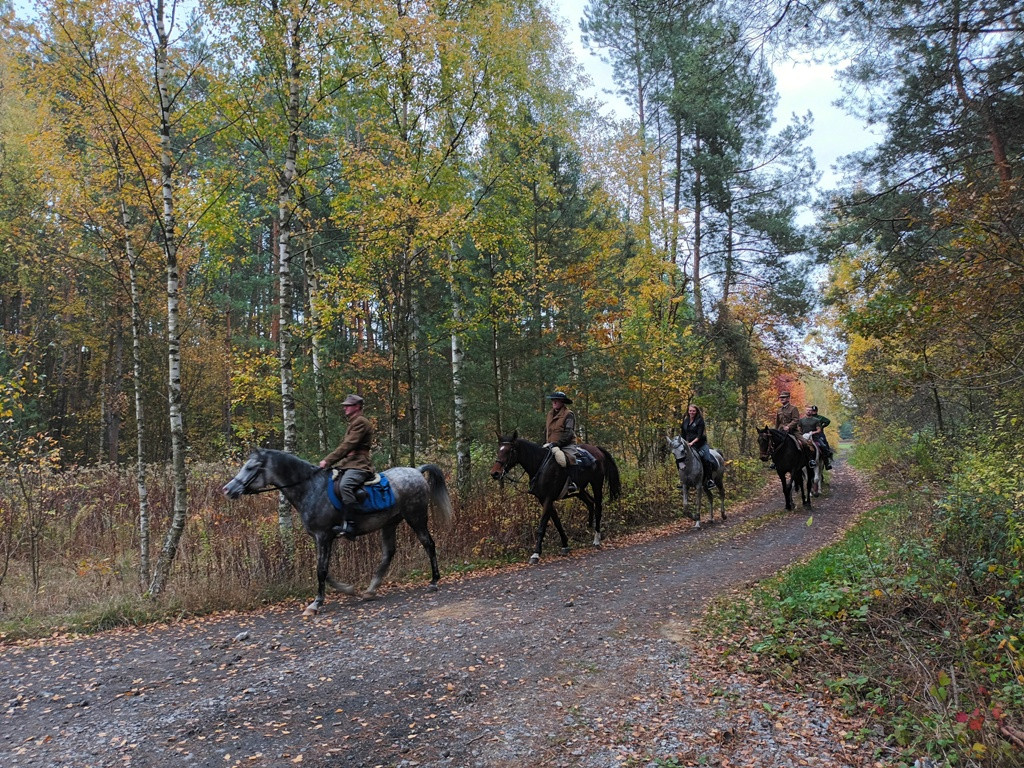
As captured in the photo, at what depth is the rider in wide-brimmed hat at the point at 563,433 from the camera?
10148mm

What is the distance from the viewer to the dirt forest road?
3.70 m

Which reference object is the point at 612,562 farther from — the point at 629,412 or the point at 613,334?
the point at 613,334

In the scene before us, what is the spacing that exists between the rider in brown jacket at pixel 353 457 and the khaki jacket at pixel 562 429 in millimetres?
3913

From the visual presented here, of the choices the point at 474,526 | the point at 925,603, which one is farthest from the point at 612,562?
the point at 925,603


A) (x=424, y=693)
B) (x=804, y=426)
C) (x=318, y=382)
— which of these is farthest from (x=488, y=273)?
(x=424, y=693)

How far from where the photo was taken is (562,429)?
1039 centimetres

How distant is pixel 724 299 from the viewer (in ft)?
70.6

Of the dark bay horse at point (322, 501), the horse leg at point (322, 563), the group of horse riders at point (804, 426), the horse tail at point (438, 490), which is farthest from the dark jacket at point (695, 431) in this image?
the horse leg at point (322, 563)

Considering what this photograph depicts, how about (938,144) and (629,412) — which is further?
(629,412)

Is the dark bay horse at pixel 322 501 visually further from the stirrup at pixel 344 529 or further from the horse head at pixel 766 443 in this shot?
the horse head at pixel 766 443

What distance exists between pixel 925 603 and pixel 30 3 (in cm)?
1229

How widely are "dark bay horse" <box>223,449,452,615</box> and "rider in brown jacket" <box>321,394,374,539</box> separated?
132 mm

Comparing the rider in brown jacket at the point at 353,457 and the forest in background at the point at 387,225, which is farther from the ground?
the forest in background at the point at 387,225

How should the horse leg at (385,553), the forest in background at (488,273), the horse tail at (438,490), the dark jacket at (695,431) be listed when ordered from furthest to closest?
the dark jacket at (695,431), the horse tail at (438,490), the horse leg at (385,553), the forest in background at (488,273)
